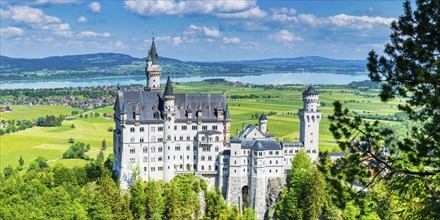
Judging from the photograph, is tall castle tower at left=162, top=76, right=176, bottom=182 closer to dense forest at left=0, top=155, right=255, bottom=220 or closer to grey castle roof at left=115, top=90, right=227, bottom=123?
grey castle roof at left=115, top=90, right=227, bottom=123

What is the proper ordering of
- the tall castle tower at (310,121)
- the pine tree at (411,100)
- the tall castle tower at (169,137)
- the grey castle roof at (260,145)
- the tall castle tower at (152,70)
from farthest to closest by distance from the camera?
the tall castle tower at (152,70), the tall castle tower at (310,121), the grey castle roof at (260,145), the tall castle tower at (169,137), the pine tree at (411,100)

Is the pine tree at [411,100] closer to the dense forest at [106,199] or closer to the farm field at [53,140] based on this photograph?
the dense forest at [106,199]

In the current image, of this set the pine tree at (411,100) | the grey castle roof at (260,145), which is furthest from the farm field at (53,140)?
the pine tree at (411,100)

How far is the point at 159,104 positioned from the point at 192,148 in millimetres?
8495

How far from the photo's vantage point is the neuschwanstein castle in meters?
73.4

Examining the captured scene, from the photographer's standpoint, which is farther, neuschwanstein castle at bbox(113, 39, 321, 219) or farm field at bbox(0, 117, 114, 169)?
farm field at bbox(0, 117, 114, 169)

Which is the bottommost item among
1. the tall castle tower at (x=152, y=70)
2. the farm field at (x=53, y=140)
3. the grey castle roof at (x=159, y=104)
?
the farm field at (x=53, y=140)

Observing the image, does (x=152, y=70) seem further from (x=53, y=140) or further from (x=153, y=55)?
(x=53, y=140)

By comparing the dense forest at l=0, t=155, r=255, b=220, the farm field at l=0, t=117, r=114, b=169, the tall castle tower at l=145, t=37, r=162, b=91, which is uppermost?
the tall castle tower at l=145, t=37, r=162, b=91

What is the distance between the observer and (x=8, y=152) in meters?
129

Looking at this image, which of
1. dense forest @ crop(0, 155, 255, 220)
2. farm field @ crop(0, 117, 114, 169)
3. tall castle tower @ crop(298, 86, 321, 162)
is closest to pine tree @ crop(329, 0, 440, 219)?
dense forest @ crop(0, 155, 255, 220)

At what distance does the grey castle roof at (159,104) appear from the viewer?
73.7 metres

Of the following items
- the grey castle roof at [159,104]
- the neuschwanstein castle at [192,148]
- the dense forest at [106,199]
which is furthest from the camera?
the grey castle roof at [159,104]

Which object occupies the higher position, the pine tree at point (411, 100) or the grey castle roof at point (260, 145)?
the pine tree at point (411, 100)
